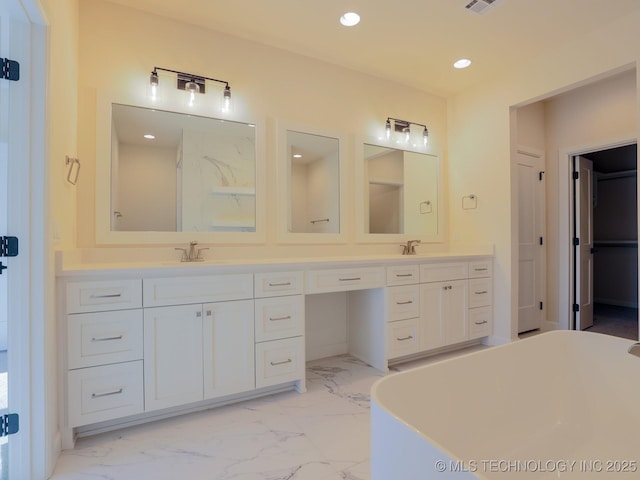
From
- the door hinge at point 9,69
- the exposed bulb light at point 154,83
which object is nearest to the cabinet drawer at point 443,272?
the exposed bulb light at point 154,83

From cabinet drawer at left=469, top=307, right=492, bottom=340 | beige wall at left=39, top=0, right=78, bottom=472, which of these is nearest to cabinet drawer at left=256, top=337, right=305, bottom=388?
beige wall at left=39, top=0, right=78, bottom=472

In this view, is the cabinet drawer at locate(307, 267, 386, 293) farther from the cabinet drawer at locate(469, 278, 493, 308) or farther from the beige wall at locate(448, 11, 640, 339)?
the beige wall at locate(448, 11, 640, 339)

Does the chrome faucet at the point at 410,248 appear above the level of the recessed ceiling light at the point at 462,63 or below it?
below

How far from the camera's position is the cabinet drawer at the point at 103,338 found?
1.61 meters

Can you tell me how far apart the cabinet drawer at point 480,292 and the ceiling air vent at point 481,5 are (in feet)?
7.03

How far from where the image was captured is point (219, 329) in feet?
6.32

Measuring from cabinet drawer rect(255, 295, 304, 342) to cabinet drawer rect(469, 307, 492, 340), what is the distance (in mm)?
1737

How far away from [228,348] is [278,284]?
1.62 ft

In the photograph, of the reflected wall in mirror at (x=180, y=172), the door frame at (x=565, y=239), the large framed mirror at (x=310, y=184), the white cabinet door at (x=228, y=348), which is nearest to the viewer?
Result: the white cabinet door at (x=228, y=348)

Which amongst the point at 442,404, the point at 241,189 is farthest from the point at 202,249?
the point at 442,404

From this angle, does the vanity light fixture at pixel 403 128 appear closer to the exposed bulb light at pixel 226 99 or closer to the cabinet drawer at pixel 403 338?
the exposed bulb light at pixel 226 99

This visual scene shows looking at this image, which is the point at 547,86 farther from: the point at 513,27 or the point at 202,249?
the point at 202,249

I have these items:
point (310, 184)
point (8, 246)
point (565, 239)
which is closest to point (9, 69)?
point (8, 246)

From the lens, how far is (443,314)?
2.79 m
